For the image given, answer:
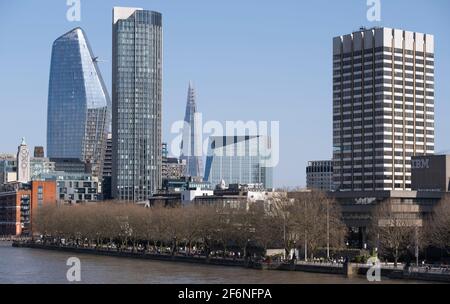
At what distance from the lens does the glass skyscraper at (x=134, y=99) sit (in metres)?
169

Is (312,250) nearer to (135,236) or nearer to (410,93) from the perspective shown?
(135,236)

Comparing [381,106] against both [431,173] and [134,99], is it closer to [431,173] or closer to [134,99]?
[431,173]

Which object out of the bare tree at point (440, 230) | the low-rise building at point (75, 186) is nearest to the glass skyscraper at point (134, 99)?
the low-rise building at point (75, 186)

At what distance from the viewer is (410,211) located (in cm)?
8438

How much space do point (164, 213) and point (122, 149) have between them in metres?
77.1

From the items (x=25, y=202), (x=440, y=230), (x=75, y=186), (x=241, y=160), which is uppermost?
(x=241, y=160)

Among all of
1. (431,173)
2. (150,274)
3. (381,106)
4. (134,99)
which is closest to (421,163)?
(431,173)

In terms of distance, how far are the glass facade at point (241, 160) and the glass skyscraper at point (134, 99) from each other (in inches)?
634

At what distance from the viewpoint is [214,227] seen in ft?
276

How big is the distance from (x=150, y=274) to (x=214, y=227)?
20054mm

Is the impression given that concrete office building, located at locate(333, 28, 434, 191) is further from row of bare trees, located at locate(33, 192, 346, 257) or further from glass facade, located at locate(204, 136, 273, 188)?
glass facade, located at locate(204, 136, 273, 188)

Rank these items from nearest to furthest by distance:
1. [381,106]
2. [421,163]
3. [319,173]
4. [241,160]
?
[421,163], [381,106], [241,160], [319,173]

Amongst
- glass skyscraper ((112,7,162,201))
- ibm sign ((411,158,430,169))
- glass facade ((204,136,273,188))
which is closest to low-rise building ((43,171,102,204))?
glass skyscraper ((112,7,162,201))

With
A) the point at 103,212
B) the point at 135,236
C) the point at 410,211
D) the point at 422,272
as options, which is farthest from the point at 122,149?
the point at 422,272
